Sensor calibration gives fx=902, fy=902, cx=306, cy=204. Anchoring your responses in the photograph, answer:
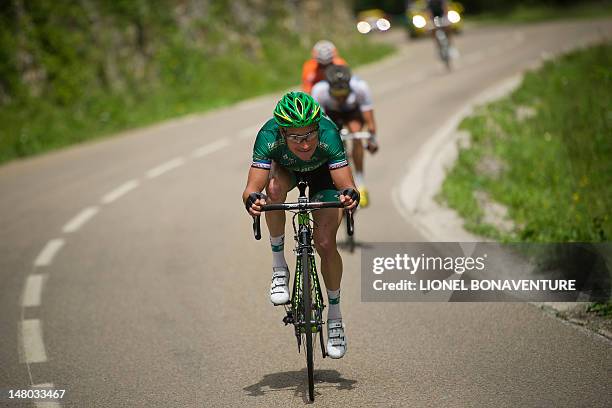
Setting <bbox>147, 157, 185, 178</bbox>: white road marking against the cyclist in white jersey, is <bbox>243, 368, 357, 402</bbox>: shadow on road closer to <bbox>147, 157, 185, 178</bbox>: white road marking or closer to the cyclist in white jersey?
the cyclist in white jersey

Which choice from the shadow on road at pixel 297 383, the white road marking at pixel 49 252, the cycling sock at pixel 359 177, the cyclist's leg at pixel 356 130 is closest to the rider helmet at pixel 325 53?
the cyclist's leg at pixel 356 130

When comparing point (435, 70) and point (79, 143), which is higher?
point (435, 70)

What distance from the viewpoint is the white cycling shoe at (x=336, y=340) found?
20.1 ft

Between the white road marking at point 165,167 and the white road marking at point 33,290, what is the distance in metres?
5.88

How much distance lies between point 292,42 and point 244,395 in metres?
28.2

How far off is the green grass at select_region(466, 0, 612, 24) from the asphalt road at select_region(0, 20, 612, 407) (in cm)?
3574

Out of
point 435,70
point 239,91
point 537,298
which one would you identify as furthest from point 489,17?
point 537,298

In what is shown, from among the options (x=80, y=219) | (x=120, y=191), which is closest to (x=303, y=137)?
(x=80, y=219)

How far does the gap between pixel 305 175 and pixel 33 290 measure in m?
4.38

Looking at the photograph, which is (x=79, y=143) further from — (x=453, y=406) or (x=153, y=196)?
(x=453, y=406)

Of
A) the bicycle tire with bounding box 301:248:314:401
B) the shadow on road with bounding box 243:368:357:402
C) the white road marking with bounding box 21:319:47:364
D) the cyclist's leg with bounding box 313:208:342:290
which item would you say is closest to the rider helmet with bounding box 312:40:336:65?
the white road marking with bounding box 21:319:47:364

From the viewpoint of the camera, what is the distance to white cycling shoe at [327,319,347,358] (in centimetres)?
614

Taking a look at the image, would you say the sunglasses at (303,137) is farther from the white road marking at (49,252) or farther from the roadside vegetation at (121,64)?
the roadside vegetation at (121,64)

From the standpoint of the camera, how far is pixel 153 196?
1401 cm
